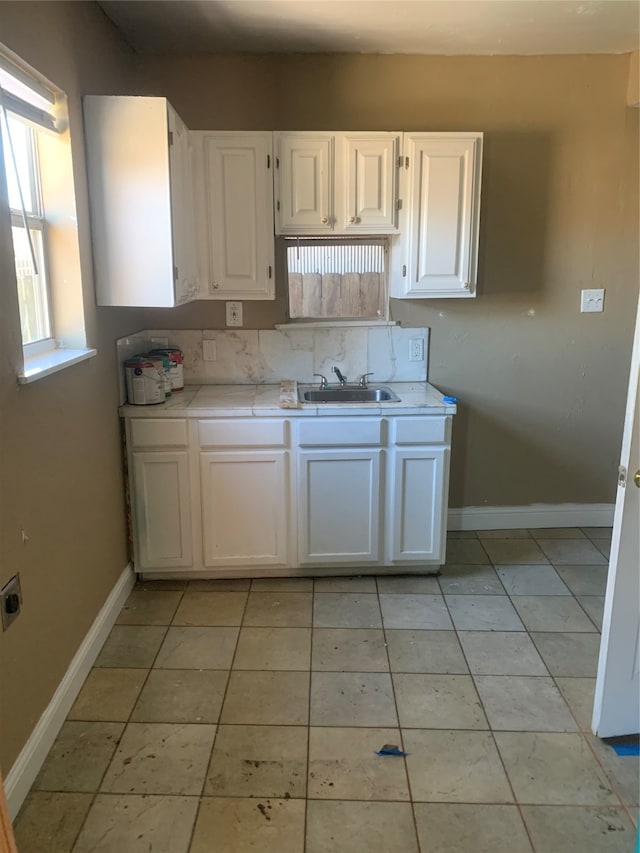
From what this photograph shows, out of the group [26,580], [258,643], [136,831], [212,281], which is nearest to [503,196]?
[212,281]

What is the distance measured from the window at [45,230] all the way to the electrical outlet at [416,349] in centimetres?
168

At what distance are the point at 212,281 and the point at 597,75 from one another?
2147 millimetres

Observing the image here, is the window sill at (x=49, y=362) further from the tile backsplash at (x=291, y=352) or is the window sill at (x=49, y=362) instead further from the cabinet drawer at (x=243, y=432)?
the tile backsplash at (x=291, y=352)

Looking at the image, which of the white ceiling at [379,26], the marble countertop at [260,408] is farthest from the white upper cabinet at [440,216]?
the marble countertop at [260,408]

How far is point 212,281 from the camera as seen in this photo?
10.0 feet

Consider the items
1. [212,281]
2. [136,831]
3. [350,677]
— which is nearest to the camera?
[136,831]

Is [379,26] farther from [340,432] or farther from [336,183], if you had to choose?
[340,432]

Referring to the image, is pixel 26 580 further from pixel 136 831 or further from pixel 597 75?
pixel 597 75

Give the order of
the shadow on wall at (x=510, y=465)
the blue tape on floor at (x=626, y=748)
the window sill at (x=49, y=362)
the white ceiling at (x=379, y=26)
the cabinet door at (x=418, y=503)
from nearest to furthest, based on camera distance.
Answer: the window sill at (x=49, y=362) → the blue tape on floor at (x=626, y=748) → the white ceiling at (x=379, y=26) → the cabinet door at (x=418, y=503) → the shadow on wall at (x=510, y=465)

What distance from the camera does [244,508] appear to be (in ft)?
9.76

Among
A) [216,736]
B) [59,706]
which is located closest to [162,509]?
[59,706]

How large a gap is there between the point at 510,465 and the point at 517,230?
1.26 m

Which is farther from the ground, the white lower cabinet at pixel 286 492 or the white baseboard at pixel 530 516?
the white lower cabinet at pixel 286 492

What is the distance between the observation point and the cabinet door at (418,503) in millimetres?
2977
